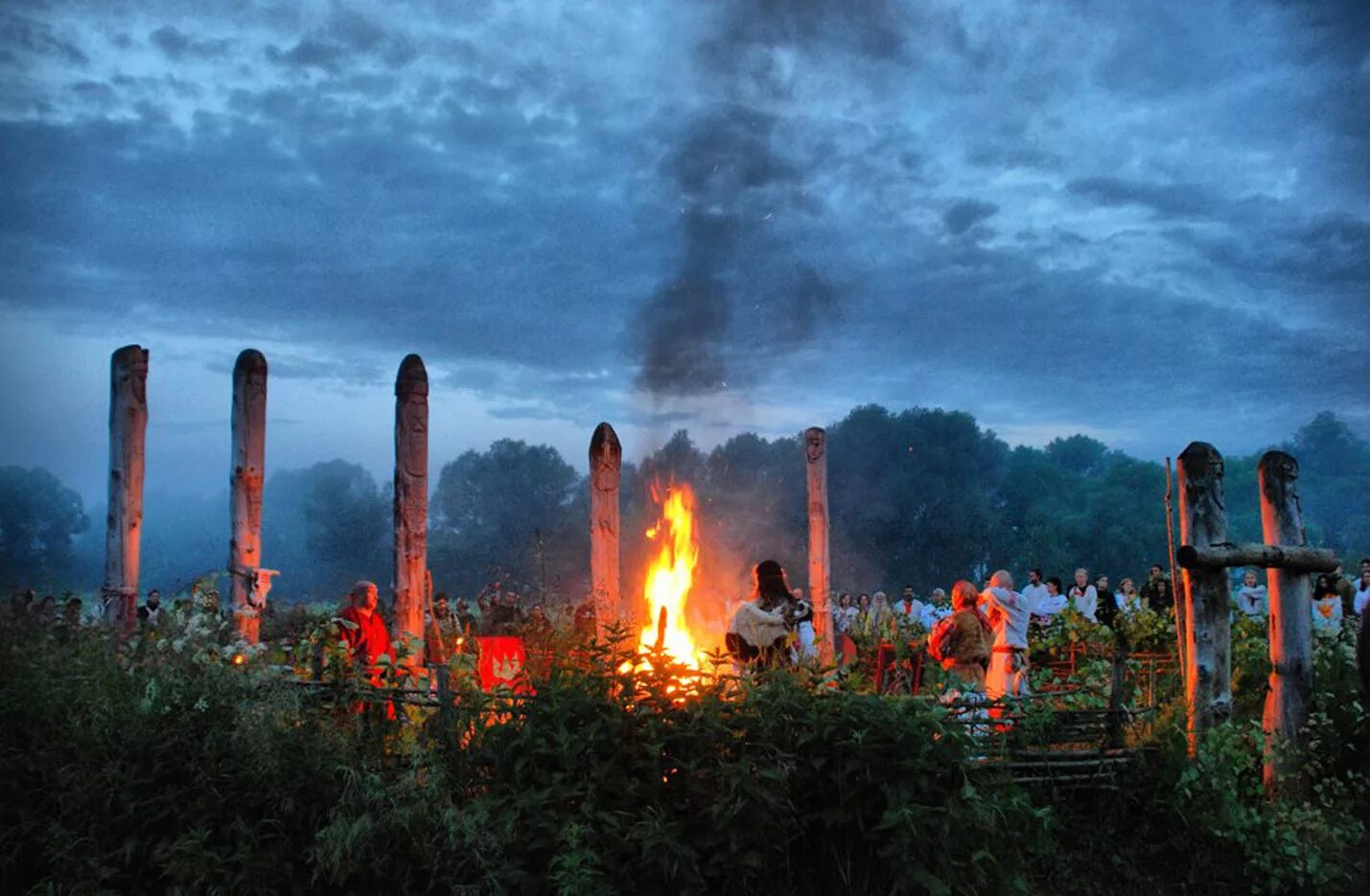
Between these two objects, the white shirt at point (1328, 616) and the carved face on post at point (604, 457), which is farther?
the carved face on post at point (604, 457)

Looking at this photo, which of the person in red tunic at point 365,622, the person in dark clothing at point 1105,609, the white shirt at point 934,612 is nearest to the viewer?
the person in red tunic at point 365,622

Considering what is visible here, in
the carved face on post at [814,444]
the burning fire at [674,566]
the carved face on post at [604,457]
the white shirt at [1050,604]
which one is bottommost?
the white shirt at [1050,604]

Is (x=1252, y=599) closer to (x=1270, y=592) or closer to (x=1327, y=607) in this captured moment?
(x=1327, y=607)

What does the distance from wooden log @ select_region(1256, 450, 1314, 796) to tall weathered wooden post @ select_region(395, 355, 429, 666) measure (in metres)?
7.85

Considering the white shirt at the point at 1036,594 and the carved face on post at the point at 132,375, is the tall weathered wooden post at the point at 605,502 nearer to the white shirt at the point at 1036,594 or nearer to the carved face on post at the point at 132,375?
the carved face on post at the point at 132,375

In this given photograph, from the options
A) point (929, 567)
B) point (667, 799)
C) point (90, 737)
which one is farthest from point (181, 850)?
point (929, 567)

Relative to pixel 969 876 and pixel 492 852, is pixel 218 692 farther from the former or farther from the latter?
pixel 969 876

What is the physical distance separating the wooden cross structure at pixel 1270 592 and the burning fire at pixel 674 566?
5622 mm

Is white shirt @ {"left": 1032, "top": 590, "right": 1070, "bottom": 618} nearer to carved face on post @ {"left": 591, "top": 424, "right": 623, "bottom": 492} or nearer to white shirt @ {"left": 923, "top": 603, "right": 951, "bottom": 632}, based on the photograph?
white shirt @ {"left": 923, "top": 603, "right": 951, "bottom": 632}

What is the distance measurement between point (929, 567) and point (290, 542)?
32133 mm

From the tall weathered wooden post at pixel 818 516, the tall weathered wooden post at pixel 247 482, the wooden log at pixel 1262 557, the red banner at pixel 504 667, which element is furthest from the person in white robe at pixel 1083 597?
the tall weathered wooden post at pixel 247 482

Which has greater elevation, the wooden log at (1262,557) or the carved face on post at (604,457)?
the carved face on post at (604,457)

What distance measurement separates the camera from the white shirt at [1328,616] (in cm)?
1148

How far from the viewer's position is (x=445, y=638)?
10508mm
